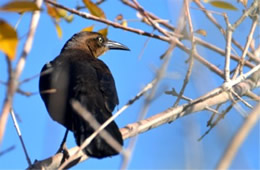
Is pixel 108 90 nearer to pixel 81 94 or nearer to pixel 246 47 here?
pixel 81 94

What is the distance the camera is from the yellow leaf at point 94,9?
278 cm

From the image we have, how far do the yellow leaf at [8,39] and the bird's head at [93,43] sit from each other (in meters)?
3.68

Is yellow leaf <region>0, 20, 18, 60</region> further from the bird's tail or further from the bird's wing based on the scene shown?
the bird's wing

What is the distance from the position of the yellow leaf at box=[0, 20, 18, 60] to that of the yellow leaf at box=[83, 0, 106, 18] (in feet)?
3.45

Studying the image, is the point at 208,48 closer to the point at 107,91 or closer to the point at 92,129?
the point at 107,91

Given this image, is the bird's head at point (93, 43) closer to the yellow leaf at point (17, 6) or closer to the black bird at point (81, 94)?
the black bird at point (81, 94)

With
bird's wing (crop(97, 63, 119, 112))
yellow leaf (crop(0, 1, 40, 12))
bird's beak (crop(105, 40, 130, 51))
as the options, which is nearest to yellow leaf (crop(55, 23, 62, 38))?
bird's wing (crop(97, 63, 119, 112))

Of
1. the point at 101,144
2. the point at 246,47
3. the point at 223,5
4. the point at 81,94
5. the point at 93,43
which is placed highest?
the point at 93,43

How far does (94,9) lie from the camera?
113 inches

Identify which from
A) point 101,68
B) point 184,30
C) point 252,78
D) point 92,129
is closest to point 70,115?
point 92,129

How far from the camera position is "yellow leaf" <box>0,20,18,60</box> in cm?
176

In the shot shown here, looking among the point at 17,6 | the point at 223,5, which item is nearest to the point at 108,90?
the point at 223,5

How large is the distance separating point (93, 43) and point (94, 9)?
9.00 ft

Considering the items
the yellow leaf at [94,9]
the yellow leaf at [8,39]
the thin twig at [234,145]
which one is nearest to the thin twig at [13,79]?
the yellow leaf at [8,39]
